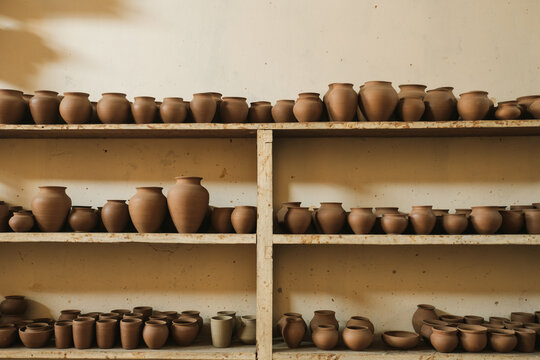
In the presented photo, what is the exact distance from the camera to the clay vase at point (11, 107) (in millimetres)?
2717

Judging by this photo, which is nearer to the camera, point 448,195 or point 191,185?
point 191,185

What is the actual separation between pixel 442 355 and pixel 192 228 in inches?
63.6

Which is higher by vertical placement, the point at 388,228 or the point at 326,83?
the point at 326,83

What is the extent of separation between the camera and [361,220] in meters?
2.62

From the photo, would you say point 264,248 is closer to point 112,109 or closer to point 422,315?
point 422,315

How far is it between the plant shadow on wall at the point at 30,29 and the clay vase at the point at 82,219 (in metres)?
1.08

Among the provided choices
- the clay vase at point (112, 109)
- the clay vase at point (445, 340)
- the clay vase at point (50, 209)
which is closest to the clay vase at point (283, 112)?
the clay vase at point (112, 109)

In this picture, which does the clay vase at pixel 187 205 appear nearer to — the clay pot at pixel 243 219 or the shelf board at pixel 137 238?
the shelf board at pixel 137 238

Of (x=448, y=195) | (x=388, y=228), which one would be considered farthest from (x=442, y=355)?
(x=448, y=195)

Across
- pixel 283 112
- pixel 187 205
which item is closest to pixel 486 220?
pixel 283 112

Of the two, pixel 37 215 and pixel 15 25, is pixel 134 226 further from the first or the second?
pixel 15 25

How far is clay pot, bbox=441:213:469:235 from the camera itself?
2.60 m

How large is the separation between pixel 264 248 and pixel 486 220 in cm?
132

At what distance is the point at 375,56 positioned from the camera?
3064 mm
